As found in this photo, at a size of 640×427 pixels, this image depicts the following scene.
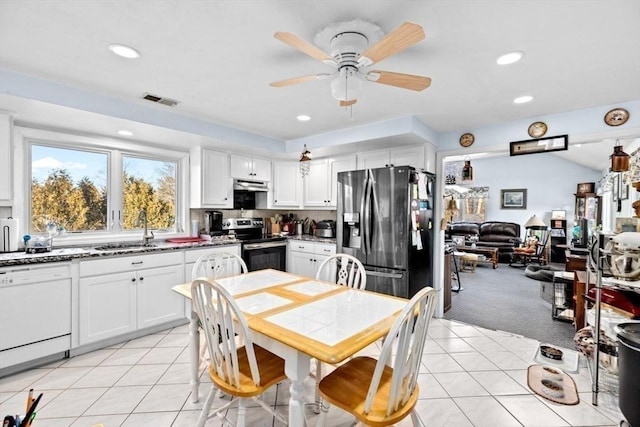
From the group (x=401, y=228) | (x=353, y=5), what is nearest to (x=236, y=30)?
(x=353, y=5)

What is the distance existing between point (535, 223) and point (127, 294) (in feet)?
30.4

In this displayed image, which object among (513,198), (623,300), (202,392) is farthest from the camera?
(513,198)

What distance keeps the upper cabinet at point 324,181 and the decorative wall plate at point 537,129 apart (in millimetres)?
2062

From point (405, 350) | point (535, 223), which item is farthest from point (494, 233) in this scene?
point (405, 350)

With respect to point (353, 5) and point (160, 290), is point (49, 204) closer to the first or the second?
point (160, 290)

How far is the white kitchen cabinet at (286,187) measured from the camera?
4.74m

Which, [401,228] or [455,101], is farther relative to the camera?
[401,228]

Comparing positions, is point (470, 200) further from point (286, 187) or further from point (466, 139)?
point (286, 187)

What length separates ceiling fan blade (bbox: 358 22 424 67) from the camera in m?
Answer: 1.25

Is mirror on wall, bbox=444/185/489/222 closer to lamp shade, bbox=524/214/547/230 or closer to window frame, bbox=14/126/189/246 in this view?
lamp shade, bbox=524/214/547/230

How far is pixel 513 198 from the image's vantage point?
349 inches

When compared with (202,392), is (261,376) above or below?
above

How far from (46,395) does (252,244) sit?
2.36 m

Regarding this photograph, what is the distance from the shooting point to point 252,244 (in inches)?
160
